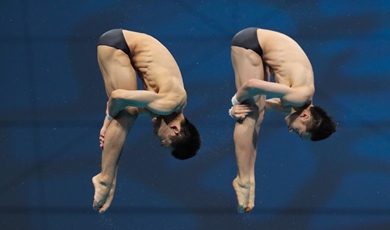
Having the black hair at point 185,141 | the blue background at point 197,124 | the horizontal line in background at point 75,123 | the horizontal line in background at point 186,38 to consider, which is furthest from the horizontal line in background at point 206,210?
the black hair at point 185,141

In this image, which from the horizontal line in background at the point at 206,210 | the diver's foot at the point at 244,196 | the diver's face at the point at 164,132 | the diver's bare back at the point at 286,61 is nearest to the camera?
the diver's bare back at the point at 286,61

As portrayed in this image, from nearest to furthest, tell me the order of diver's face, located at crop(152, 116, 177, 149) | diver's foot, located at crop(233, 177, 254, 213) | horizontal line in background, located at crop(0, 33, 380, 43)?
diver's face, located at crop(152, 116, 177, 149), diver's foot, located at crop(233, 177, 254, 213), horizontal line in background, located at crop(0, 33, 380, 43)

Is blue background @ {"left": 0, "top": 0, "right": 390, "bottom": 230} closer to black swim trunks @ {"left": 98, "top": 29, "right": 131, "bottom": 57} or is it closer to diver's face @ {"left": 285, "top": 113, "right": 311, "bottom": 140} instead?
black swim trunks @ {"left": 98, "top": 29, "right": 131, "bottom": 57}

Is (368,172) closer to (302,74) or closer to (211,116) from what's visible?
(211,116)

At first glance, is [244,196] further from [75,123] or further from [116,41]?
[75,123]

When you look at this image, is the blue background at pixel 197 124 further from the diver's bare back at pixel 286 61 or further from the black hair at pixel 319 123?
the black hair at pixel 319 123

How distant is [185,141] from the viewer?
3836mm

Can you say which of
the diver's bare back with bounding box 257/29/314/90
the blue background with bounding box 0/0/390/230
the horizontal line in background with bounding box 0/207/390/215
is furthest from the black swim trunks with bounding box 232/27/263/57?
the horizontal line in background with bounding box 0/207/390/215

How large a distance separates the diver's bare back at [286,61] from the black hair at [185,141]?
0.56 m

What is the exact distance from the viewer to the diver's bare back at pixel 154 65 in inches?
149

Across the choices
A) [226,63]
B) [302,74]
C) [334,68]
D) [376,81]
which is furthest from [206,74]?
[302,74]

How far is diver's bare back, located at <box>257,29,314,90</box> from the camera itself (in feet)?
12.3

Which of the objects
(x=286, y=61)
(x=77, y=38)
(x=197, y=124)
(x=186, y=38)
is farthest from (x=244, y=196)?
(x=77, y=38)

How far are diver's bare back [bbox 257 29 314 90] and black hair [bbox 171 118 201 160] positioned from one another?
1.84 feet
